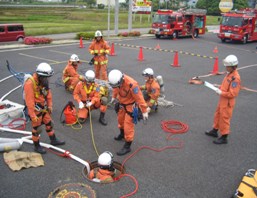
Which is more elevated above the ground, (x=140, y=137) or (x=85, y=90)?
(x=85, y=90)

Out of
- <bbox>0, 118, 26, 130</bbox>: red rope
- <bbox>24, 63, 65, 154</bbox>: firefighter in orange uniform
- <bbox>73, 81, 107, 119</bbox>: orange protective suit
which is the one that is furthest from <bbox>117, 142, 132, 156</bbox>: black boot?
<bbox>0, 118, 26, 130</bbox>: red rope

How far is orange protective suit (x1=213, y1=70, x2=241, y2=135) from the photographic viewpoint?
257 inches

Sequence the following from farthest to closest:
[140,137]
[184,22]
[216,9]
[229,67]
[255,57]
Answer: [216,9] → [184,22] → [255,57] → [140,137] → [229,67]

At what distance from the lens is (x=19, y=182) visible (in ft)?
17.5

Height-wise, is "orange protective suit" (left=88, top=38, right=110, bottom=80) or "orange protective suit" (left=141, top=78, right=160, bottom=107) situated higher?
"orange protective suit" (left=88, top=38, right=110, bottom=80)

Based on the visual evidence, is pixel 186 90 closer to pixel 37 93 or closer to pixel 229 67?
pixel 229 67

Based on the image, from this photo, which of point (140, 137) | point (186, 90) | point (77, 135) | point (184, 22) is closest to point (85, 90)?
point (77, 135)

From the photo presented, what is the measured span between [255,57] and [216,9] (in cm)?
5501

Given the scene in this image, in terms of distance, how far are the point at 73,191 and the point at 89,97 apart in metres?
3.69

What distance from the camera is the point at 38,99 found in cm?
607

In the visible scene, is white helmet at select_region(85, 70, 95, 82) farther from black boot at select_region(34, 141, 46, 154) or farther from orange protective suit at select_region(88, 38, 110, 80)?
orange protective suit at select_region(88, 38, 110, 80)

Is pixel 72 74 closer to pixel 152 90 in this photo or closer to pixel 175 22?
pixel 152 90

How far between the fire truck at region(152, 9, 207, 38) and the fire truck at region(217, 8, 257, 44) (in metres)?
3.98

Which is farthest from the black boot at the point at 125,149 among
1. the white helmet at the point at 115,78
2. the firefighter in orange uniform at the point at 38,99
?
the firefighter in orange uniform at the point at 38,99
